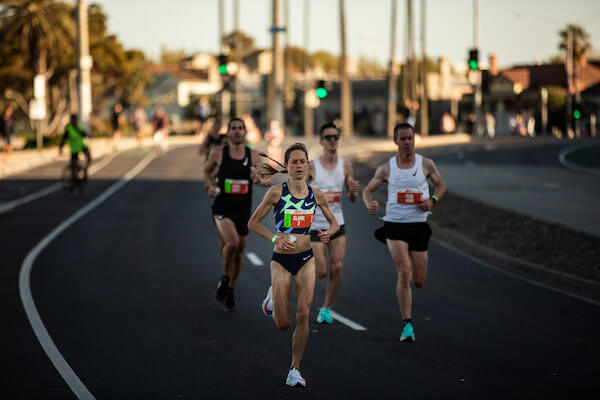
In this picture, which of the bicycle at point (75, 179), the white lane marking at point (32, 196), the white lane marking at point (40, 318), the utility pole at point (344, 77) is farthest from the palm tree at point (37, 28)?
the white lane marking at point (40, 318)

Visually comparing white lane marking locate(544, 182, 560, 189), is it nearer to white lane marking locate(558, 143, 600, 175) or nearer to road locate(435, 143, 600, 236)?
road locate(435, 143, 600, 236)

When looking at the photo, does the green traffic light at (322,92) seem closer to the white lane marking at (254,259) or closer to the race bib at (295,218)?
the white lane marking at (254,259)

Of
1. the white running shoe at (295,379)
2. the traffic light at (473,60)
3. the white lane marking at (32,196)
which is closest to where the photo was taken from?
the white running shoe at (295,379)

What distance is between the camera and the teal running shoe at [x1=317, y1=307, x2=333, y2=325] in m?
11.8

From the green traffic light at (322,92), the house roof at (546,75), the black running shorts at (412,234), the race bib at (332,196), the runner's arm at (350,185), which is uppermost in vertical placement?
the house roof at (546,75)

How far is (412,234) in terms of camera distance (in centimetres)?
1095

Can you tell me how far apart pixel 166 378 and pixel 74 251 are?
994cm

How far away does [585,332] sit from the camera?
11.3m

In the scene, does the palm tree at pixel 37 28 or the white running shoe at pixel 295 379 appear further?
the palm tree at pixel 37 28

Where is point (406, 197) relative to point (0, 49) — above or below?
below

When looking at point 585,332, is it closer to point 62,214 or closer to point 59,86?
point 62,214

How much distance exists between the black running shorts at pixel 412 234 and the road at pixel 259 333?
92 centimetres

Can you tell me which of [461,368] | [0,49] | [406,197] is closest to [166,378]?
[461,368]

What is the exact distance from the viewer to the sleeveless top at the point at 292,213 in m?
8.95
